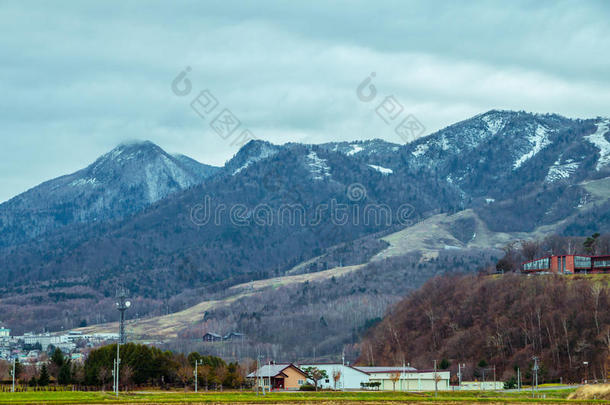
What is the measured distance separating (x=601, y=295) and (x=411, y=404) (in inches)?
3609

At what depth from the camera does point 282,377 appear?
164 meters

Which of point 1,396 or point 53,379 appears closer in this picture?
point 1,396

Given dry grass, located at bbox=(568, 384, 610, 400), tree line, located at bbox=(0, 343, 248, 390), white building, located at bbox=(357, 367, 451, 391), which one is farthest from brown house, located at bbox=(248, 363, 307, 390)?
dry grass, located at bbox=(568, 384, 610, 400)

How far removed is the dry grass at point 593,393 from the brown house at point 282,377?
5151 centimetres

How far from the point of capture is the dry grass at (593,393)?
4810 inches

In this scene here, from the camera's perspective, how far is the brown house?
6383 inches

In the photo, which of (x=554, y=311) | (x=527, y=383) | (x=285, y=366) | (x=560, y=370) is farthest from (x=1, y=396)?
(x=554, y=311)

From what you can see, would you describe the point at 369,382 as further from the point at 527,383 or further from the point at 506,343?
the point at 506,343

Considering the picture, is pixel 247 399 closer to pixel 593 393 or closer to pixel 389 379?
pixel 593 393

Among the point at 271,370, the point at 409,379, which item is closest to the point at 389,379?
the point at 409,379

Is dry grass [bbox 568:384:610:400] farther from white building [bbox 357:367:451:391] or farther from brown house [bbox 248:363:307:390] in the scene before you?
brown house [bbox 248:363:307:390]

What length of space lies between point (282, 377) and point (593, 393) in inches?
2241

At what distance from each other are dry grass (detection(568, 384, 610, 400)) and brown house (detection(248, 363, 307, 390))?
51.5 metres

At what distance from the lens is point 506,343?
7603 inches
